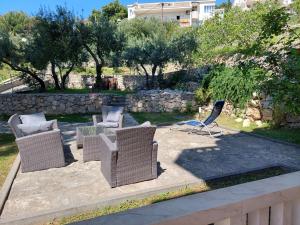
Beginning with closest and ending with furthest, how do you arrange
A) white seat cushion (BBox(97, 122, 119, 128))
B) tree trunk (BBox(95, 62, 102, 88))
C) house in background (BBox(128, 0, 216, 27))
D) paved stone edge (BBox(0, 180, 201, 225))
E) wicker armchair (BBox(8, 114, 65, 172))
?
paved stone edge (BBox(0, 180, 201, 225)), wicker armchair (BBox(8, 114, 65, 172)), white seat cushion (BBox(97, 122, 119, 128)), tree trunk (BBox(95, 62, 102, 88)), house in background (BBox(128, 0, 216, 27))

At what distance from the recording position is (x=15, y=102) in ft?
42.1

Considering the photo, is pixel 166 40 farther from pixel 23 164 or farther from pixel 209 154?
pixel 23 164

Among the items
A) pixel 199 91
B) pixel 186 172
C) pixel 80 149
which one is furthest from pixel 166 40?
pixel 186 172

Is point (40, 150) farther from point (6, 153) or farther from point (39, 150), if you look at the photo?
point (6, 153)

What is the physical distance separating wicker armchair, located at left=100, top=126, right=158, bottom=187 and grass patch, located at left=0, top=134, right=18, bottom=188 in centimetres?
188

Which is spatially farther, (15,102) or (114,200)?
(15,102)

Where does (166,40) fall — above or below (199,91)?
above

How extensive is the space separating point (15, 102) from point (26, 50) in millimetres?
2637

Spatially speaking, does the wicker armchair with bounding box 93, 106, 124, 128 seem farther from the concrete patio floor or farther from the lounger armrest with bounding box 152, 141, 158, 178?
the lounger armrest with bounding box 152, 141, 158, 178

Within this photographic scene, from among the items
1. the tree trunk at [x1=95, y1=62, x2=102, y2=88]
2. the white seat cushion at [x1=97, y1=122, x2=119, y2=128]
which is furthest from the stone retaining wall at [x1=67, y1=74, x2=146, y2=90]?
the white seat cushion at [x1=97, y1=122, x2=119, y2=128]

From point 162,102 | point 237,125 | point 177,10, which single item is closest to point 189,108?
point 162,102

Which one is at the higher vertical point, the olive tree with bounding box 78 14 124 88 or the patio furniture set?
the olive tree with bounding box 78 14 124 88

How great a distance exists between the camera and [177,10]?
6056 cm

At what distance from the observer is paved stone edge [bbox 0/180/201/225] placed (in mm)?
3727
